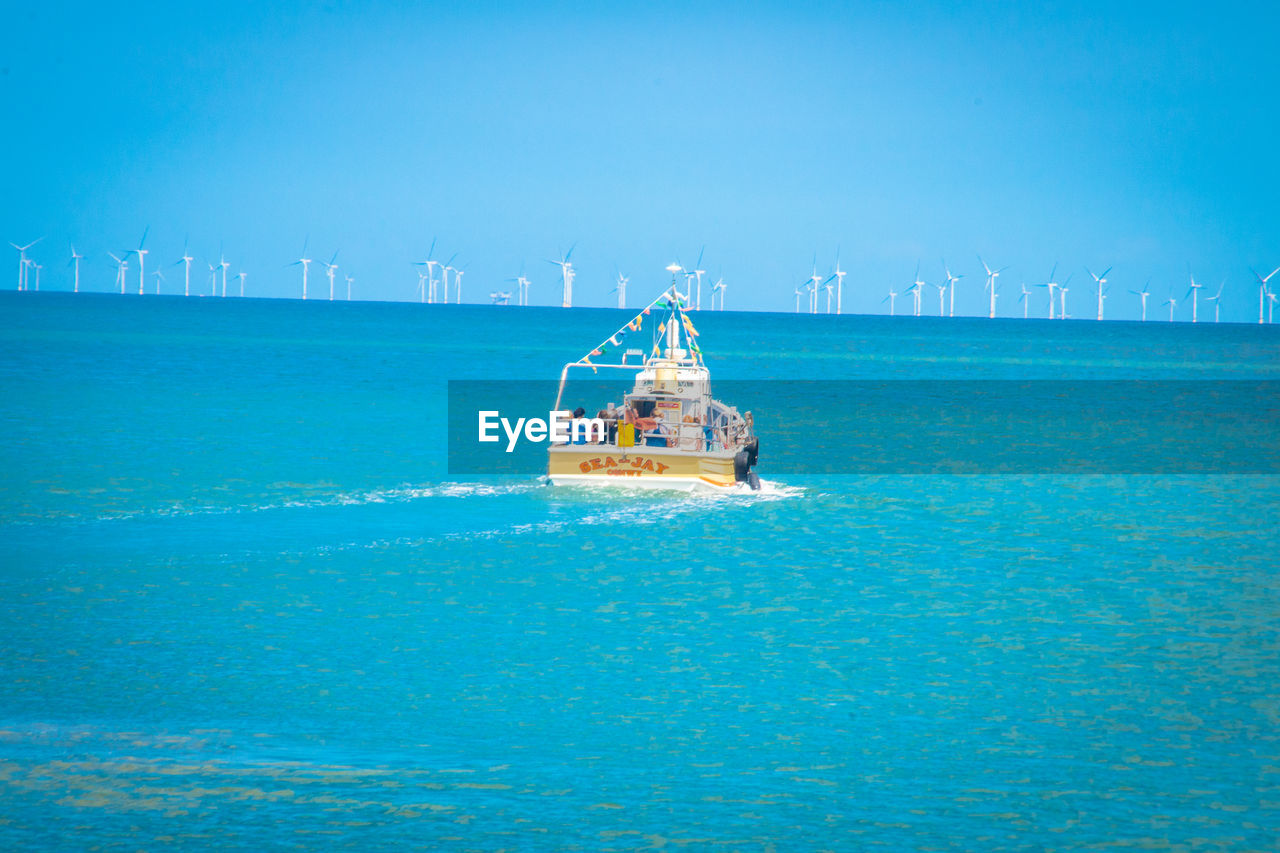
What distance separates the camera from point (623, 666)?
26016 mm

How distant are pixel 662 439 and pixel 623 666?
22.7 metres

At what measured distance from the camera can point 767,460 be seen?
6128cm

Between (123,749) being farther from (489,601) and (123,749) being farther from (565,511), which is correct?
(565,511)

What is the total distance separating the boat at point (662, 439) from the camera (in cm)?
4675

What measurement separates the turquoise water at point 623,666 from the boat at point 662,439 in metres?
1.14

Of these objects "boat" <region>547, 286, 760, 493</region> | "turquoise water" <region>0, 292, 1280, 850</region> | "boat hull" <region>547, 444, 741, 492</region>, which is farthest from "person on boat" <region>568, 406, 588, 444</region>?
"turquoise water" <region>0, 292, 1280, 850</region>

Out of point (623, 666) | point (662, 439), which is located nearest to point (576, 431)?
point (662, 439)

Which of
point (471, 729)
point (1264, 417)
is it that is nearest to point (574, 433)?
point (471, 729)

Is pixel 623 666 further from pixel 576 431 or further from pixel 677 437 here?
pixel 576 431

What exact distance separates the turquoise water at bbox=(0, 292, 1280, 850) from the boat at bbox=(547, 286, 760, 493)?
1144mm

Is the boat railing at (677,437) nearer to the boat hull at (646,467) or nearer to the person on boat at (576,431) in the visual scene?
the person on boat at (576,431)

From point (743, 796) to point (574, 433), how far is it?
96.5 ft

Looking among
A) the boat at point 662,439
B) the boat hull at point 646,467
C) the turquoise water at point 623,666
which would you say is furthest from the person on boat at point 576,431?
the turquoise water at point 623,666

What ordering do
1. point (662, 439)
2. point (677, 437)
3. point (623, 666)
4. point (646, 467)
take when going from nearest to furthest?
1. point (623, 666)
2. point (646, 467)
3. point (677, 437)
4. point (662, 439)
